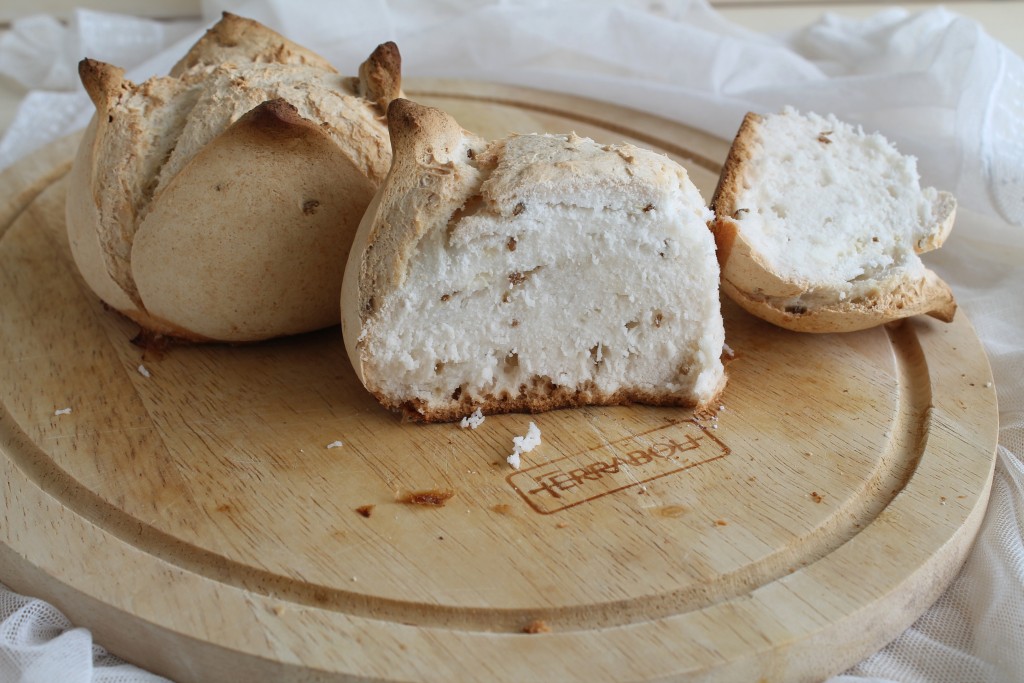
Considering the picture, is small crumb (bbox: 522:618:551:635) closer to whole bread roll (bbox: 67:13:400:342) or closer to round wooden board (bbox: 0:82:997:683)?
round wooden board (bbox: 0:82:997:683)

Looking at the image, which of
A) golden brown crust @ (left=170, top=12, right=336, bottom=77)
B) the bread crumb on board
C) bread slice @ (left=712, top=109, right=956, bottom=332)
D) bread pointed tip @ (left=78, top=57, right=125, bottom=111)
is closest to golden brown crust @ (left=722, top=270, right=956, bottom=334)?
bread slice @ (left=712, top=109, right=956, bottom=332)

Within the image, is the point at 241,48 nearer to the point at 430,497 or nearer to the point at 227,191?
the point at 227,191

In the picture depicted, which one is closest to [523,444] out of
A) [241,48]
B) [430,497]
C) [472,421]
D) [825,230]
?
[472,421]

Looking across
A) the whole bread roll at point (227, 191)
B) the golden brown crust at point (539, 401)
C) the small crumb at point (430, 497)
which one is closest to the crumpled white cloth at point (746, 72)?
the golden brown crust at point (539, 401)

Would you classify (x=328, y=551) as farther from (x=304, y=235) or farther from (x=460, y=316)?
(x=304, y=235)

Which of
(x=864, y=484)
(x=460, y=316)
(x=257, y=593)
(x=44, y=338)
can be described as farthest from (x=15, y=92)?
(x=864, y=484)

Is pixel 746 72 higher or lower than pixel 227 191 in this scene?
higher
